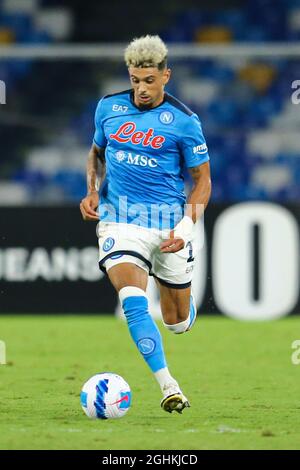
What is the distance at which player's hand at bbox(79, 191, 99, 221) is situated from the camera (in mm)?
6855

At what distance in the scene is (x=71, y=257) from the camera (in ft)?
41.7

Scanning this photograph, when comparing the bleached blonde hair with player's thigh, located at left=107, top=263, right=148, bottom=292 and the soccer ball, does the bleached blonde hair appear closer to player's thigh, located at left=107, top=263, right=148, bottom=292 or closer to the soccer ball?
player's thigh, located at left=107, top=263, right=148, bottom=292

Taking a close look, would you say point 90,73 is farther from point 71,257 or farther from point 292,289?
point 292,289

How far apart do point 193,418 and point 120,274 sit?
36.8 inches

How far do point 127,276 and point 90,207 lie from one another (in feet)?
1.74

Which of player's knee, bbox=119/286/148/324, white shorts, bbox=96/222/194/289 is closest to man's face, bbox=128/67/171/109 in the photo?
white shorts, bbox=96/222/194/289

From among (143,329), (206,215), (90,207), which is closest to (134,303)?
(143,329)

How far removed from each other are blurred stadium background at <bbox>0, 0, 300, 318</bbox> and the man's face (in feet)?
18.9

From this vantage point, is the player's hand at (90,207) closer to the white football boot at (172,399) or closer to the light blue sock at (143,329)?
the light blue sock at (143,329)

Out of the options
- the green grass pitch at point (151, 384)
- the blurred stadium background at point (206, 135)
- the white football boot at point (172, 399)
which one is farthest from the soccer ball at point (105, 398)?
the blurred stadium background at point (206, 135)

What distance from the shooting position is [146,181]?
6.93 metres

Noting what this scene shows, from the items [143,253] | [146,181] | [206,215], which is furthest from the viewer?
[206,215]

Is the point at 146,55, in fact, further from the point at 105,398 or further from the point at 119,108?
the point at 105,398
